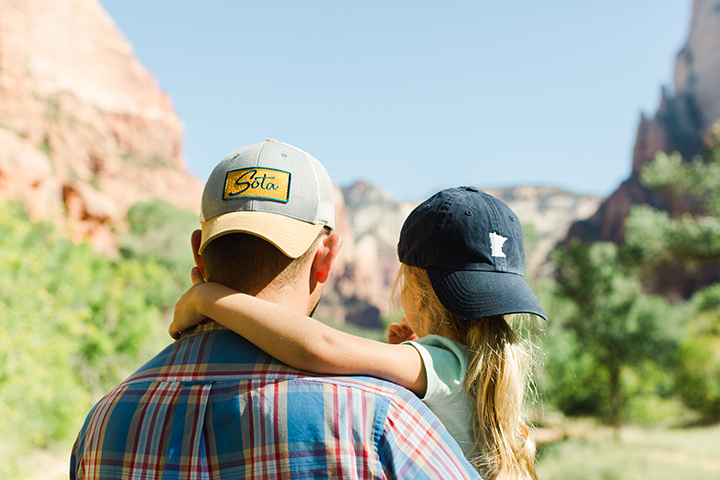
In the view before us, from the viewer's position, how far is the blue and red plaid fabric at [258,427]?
3.31ft

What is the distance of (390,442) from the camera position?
1029mm

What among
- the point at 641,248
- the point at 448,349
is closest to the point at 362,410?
the point at 448,349

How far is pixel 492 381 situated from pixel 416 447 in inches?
22.0

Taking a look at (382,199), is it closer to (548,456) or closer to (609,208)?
(609,208)

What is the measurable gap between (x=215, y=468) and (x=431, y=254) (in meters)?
0.92

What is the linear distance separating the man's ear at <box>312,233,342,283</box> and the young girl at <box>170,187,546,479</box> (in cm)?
28

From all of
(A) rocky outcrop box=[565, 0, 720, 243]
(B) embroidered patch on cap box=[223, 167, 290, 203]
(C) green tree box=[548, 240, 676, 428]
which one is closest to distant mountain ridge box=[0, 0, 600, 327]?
(A) rocky outcrop box=[565, 0, 720, 243]

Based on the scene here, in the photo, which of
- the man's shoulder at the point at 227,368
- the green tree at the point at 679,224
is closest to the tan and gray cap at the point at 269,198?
the man's shoulder at the point at 227,368

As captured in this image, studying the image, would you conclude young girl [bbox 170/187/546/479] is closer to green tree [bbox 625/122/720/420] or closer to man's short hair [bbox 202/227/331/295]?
man's short hair [bbox 202/227/331/295]

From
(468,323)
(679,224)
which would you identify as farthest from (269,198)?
(679,224)

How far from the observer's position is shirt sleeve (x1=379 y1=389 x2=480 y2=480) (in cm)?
102

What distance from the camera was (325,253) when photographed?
4.58 ft

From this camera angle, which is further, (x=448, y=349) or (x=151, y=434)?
(x=448, y=349)

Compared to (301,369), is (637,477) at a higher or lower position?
lower
